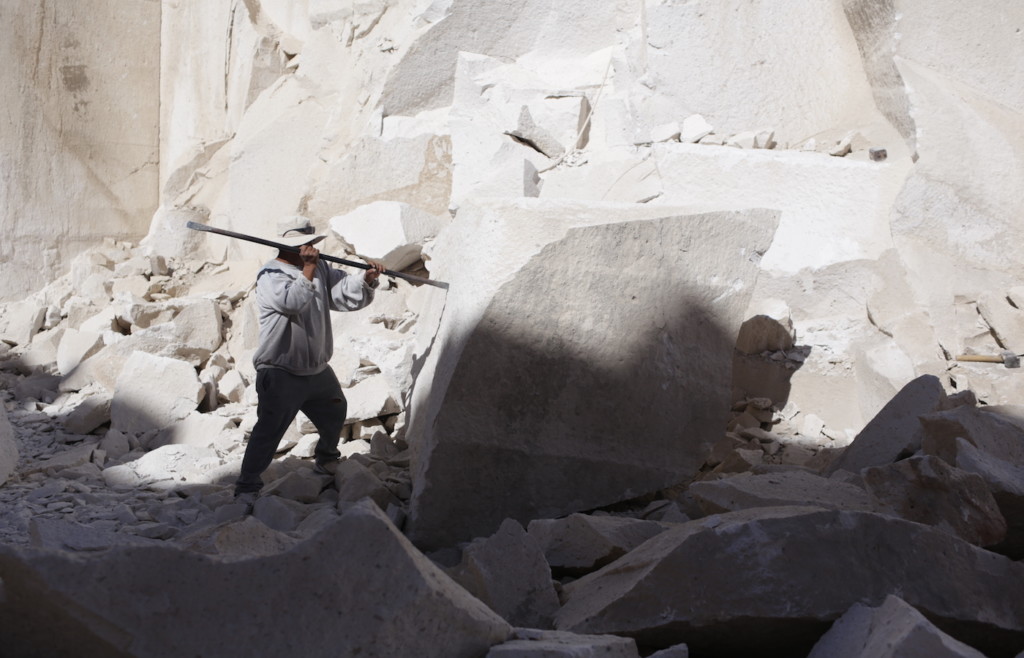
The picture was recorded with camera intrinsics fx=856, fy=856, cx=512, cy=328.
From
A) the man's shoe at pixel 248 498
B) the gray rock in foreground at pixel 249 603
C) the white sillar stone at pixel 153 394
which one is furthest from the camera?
the white sillar stone at pixel 153 394

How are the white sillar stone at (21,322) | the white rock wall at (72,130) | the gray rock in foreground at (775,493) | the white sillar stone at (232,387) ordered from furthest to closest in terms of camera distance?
the white rock wall at (72,130) → the white sillar stone at (21,322) → the white sillar stone at (232,387) → the gray rock in foreground at (775,493)

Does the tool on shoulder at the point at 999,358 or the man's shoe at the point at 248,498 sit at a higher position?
the tool on shoulder at the point at 999,358

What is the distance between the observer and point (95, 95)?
24.1ft

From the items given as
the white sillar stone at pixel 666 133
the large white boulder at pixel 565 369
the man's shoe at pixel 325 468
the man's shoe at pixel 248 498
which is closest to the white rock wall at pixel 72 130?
the man's shoe at pixel 325 468

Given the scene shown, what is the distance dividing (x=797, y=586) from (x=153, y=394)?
410cm

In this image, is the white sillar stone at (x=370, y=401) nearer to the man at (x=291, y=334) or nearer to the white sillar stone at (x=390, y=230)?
the man at (x=291, y=334)

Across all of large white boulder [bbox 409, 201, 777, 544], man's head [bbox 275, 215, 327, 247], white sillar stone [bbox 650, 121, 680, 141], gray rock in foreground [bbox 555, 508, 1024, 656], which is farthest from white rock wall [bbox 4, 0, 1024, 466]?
gray rock in foreground [bbox 555, 508, 1024, 656]

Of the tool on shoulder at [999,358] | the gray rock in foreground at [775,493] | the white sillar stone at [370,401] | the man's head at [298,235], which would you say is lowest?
the white sillar stone at [370,401]

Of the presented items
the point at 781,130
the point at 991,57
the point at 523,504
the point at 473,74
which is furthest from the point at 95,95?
the point at 991,57

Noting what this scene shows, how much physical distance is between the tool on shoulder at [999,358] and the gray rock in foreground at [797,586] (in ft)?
7.43

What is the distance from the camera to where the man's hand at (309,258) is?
11.6 ft

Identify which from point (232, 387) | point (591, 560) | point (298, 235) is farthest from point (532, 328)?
point (232, 387)

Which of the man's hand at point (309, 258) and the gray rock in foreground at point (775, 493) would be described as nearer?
the gray rock in foreground at point (775, 493)

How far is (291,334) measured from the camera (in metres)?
3.50
